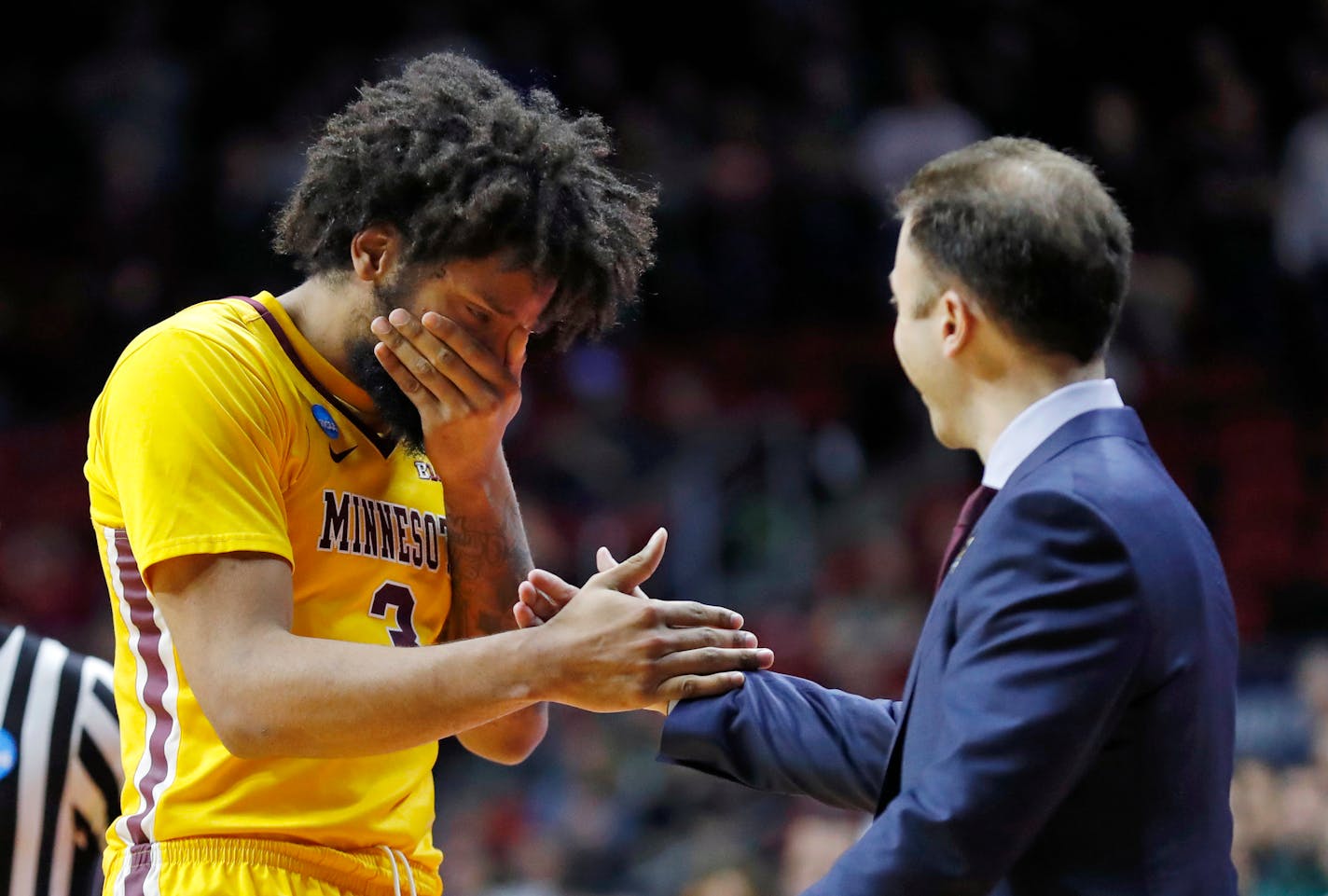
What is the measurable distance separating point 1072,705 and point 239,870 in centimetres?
158

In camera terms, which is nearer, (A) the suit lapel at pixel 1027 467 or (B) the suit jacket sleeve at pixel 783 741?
(A) the suit lapel at pixel 1027 467

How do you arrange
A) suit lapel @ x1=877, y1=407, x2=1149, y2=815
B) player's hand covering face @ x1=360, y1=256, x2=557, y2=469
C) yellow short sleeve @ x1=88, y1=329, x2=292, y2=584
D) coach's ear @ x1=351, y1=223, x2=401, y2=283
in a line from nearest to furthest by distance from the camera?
suit lapel @ x1=877, y1=407, x2=1149, y2=815
yellow short sleeve @ x1=88, y1=329, x2=292, y2=584
player's hand covering face @ x1=360, y1=256, x2=557, y2=469
coach's ear @ x1=351, y1=223, x2=401, y2=283

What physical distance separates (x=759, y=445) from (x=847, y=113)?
303cm

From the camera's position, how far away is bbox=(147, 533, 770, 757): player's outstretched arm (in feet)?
9.02

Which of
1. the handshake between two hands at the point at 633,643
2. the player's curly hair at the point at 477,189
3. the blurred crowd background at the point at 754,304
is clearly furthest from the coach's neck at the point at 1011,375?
the blurred crowd background at the point at 754,304

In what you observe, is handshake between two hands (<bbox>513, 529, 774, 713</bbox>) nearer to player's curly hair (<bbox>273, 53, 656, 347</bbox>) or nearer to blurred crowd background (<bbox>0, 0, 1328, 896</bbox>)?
player's curly hair (<bbox>273, 53, 656, 347</bbox>)

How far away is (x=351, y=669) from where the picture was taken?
2.78 metres

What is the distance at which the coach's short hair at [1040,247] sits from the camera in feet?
8.62

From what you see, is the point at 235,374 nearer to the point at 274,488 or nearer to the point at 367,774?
the point at 274,488

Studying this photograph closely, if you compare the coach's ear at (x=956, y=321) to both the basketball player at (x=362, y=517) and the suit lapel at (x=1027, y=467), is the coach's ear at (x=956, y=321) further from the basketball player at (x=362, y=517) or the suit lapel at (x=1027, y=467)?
the basketball player at (x=362, y=517)

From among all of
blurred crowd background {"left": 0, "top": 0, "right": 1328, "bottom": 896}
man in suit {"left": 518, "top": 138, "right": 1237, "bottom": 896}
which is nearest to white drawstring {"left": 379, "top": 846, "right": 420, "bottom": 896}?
man in suit {"left": 518, "top": 138, "right": 1237, "bottom": 896}

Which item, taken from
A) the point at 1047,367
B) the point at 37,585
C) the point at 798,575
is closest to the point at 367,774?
the point at 1047,367

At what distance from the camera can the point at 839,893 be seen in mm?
2422

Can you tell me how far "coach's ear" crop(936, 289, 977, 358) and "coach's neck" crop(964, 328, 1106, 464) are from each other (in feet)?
0.10
